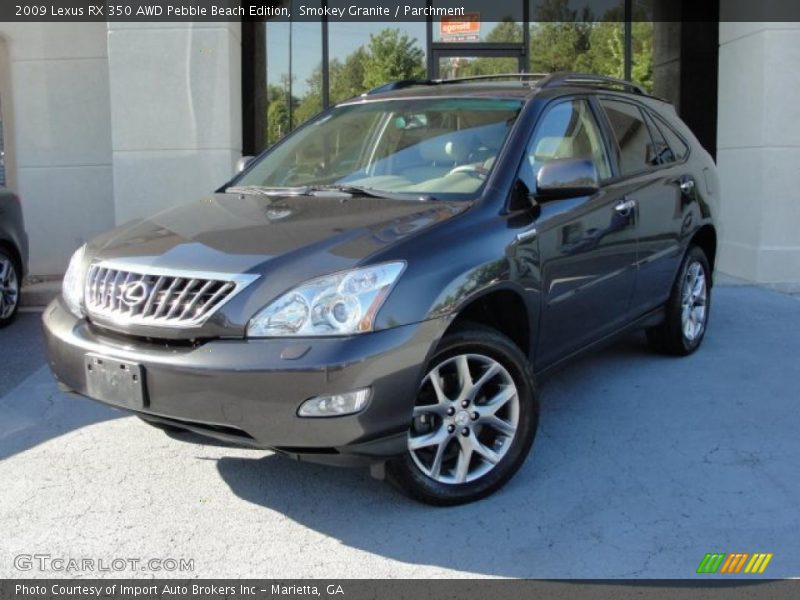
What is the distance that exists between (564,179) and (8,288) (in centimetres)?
522

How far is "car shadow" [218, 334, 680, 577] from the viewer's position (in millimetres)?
3230

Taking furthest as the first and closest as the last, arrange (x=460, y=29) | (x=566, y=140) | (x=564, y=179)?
(x=460, y=29) → (x=566, y=140) → (x=564, y=179)

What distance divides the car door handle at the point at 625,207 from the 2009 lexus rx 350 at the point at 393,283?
0.6 inches

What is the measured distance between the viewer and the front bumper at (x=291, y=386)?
3.03 meters

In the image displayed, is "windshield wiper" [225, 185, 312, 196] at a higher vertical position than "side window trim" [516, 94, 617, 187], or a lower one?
lower

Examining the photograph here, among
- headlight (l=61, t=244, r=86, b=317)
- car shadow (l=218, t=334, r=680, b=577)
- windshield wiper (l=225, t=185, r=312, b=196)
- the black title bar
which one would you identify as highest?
the black title bar

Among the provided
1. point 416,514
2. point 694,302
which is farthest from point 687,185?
point 416,514

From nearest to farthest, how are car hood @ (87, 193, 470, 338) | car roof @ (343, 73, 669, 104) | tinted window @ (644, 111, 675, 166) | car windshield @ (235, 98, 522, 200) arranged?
1. car hood @ (87, 193, 470, 338)
2. car windshield @ (235, 98, 522, 200)
3. car roof @ (343, 73, 669, 104)
4. tinted window @ (644, 111, 675, 166)

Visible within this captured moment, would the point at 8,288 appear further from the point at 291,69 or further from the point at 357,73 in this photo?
the point at 357,73

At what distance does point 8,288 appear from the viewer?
7.14 m

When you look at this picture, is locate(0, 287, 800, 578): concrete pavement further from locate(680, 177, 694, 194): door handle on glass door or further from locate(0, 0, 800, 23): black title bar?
locate(0, 0, 800, 23): black title bar

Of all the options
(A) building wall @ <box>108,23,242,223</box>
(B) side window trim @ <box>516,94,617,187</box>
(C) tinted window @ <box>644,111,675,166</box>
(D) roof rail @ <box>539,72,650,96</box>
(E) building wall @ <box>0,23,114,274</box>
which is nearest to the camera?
(B) side window trim @ <box>516,94,617,187</box>

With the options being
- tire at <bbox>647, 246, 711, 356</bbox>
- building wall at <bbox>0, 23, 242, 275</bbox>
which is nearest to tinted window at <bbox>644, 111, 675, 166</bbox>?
tire at <bbox>647, 246, 711, 356</bbox>

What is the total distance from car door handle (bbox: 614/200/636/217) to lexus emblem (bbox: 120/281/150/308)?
8.32ft
